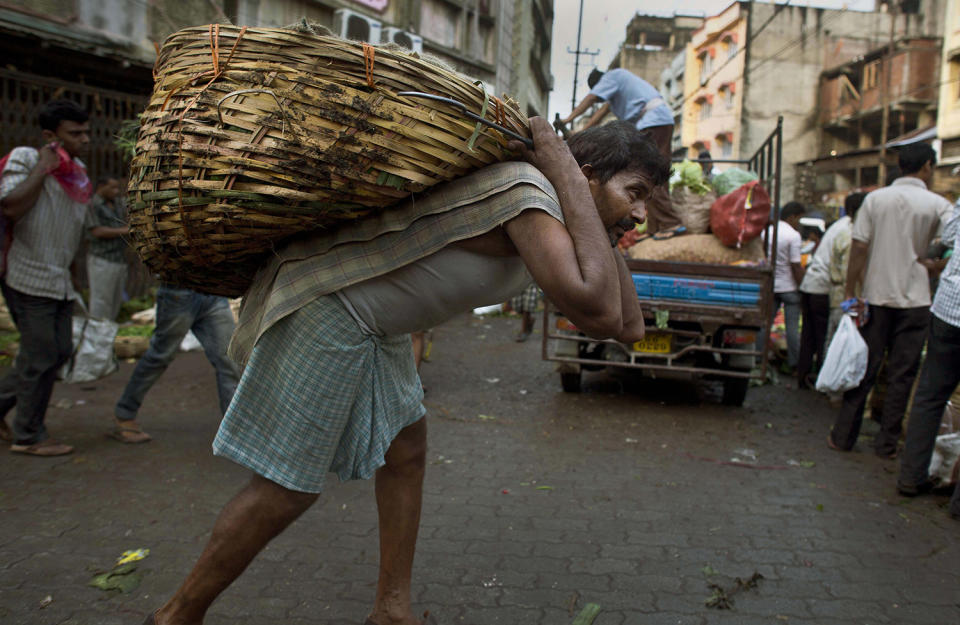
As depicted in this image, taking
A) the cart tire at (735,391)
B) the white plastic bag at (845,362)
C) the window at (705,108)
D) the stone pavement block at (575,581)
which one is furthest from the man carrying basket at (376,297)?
the window at (705,108)

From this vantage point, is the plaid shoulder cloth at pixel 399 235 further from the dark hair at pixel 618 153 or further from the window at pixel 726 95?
the window at pixel 726 95

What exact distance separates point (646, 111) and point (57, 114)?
15.4 ft

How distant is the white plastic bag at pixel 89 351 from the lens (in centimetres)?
502

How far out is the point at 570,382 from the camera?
6.76 meters

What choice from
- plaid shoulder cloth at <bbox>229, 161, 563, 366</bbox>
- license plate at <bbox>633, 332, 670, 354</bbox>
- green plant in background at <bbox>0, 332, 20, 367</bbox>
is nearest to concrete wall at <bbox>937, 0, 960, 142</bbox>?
license plate at <bbox>633, 332, 670, 354</bbox>

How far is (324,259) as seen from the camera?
6.22ft

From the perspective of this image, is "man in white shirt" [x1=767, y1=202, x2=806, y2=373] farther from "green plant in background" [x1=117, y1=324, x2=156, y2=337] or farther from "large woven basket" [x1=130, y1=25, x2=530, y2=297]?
"green plant in background" [x1=117, y1=324, x2=156, y2=337]

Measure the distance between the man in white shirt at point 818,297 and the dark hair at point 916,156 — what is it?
173cm

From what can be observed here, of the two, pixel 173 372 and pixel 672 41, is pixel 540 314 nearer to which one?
pixel 173 372

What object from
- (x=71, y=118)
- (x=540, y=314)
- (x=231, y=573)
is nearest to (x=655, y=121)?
(x=71, y=118)

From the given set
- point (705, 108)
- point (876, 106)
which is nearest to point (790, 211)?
point (876, 106)

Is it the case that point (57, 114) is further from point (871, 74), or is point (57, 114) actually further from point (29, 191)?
point (871, 74)

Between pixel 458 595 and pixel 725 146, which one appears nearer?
pixel 458 595

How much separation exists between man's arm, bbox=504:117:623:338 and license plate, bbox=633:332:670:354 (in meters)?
4.34
